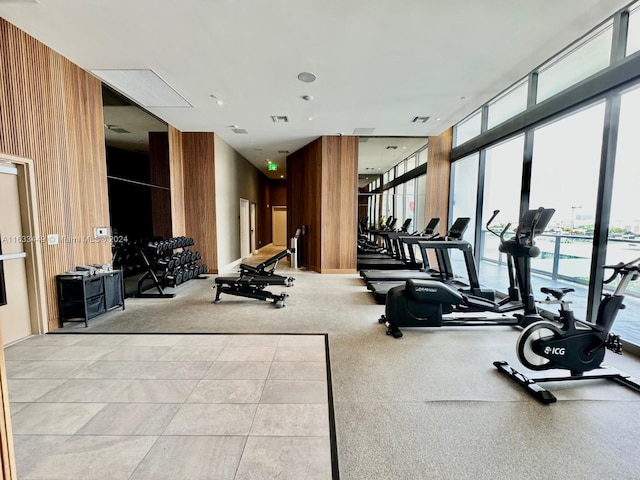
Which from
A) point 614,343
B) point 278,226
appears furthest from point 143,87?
point 278,226

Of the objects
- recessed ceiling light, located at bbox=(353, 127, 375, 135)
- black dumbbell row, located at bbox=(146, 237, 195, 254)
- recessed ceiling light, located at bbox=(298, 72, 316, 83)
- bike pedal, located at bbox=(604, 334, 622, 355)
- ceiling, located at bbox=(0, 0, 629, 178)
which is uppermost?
ceiling, located at bbox=(0, 0, 629, 178)

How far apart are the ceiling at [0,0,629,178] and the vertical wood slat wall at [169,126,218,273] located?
1630 mm

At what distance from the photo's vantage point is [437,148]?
7.33 metres

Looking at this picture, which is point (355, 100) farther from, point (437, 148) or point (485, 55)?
point (437, 148)

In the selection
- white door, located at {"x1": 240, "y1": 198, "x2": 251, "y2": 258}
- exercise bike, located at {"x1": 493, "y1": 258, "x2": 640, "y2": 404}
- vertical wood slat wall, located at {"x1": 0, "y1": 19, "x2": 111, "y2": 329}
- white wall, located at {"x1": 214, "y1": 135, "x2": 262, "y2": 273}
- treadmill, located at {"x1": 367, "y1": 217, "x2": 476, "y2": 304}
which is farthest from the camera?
white door, located at {"x1": 240, "y1": 198, "x2": 251, "y2": 258}

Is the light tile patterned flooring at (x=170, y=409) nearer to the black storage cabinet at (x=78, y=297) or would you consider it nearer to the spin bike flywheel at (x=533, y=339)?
the black storage cabinet at (x=78, y=297)

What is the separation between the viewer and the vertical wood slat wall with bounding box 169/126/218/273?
713 cm

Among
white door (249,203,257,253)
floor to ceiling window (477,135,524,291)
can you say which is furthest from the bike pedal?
white door (249,203,257,253)

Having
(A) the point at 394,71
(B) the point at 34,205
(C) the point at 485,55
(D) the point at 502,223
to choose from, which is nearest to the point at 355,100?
(A) the point at 394,71

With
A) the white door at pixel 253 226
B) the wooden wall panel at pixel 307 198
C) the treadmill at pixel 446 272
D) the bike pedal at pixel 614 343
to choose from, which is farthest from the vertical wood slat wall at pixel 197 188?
the bike pedal at pixel 614 343

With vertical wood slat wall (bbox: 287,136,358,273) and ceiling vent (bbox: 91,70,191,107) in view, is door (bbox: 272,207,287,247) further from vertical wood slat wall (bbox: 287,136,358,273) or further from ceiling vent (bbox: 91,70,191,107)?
ceiling vent (bbox: 91,70,191,107)

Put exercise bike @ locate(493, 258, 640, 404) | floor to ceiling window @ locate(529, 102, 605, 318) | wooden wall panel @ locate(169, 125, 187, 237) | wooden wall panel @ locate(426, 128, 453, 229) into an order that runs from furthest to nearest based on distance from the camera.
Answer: wooden wall panel @ locate(426, 128, 453, 229), wooden wall panel @ locate(169, 125, 187, 237), floor to ceiling window @ locate(529, 102, 605, 318), exercise bike @ locate(493, 258, 640, 404)

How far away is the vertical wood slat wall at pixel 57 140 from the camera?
11.0ft

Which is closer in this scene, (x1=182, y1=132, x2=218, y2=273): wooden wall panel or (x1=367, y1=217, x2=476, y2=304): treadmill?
(x1=367, y1=217, x2=476, y2=304): treadmill
